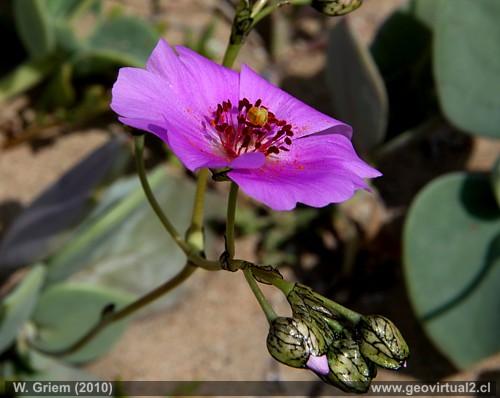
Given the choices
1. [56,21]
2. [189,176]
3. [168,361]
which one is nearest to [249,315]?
[168,361]

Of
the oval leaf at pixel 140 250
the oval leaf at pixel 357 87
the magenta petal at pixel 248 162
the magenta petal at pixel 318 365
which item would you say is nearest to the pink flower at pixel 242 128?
the magenta petal at pixel 248 162

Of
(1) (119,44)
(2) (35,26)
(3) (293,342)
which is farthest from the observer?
(1) (119,44)

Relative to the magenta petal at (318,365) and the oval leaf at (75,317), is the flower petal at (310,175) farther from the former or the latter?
the oval leaf at (75,317)

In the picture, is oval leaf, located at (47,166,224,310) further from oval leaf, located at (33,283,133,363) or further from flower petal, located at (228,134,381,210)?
flower petal, located at (228,134,381,210)

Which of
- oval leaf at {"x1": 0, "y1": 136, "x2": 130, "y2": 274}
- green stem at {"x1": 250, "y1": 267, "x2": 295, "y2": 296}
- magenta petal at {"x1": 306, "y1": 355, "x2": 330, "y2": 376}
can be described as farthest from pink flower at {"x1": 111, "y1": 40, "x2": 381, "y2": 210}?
oval leaf at {"x1": 0, "y1": 136, "x2": 130, "y2": 274}

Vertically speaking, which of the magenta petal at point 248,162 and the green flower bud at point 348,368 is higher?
the magenta petal at point 248,162

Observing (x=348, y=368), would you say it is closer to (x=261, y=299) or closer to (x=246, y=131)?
(x=261, y=299)

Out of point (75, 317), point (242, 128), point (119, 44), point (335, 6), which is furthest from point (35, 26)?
point (335, 6)
